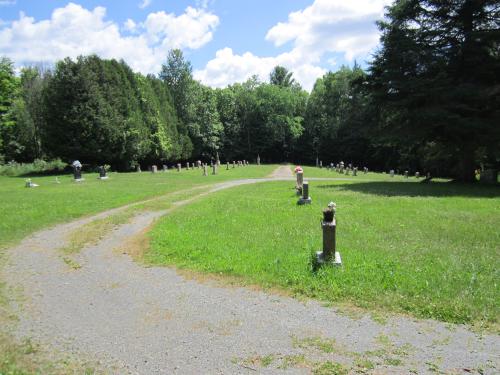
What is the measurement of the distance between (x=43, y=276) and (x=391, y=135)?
18.6 metres

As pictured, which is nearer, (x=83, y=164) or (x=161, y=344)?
(x=161, y=344)

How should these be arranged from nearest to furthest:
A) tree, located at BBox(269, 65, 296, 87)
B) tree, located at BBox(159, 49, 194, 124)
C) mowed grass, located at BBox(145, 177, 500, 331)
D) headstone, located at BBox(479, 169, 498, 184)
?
mowed grass, located at BBox(145, 177, 500, 331) < headstone, located at BBox(479, 169, 498, 184) < tree, located at BBox(159, 49, 194, 124) < tree, located at BBox(269, 65, 296, 87)

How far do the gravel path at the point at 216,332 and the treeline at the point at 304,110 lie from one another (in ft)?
54.4

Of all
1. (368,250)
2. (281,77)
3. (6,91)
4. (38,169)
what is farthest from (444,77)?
(281,77)

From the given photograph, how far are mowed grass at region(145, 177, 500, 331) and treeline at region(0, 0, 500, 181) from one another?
803cm

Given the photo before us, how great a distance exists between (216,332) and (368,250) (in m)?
4.13

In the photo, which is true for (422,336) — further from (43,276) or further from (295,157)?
(295,157)

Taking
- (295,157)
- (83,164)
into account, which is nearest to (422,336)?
(83,164)

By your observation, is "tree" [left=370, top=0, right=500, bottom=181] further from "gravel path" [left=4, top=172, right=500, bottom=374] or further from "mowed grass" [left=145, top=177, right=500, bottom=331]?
"gravel path" [left=4, top=172, right=500, bottom=374]

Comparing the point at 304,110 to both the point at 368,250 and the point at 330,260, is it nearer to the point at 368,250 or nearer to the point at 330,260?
the point at 368,250

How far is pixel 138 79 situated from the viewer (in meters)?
45.1

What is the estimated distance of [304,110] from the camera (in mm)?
73250

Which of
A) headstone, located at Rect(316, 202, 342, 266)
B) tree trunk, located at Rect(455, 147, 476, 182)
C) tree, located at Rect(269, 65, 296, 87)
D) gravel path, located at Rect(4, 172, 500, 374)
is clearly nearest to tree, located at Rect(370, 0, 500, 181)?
tree trunk, located at Rect(455, 147, 476, 182)

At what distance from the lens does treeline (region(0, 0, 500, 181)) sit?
19.9m
